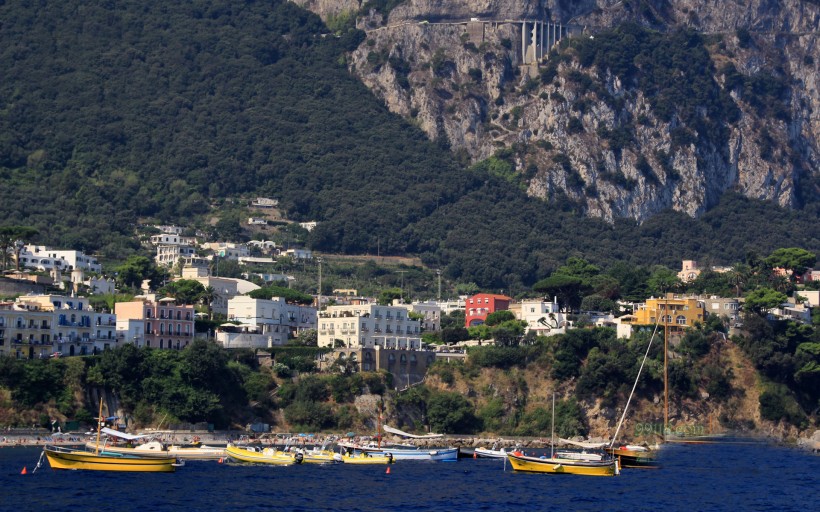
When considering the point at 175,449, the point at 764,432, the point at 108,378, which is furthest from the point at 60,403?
the point at 764,432

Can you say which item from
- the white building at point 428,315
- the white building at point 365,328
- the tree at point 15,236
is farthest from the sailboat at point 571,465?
the tree at point 15,236

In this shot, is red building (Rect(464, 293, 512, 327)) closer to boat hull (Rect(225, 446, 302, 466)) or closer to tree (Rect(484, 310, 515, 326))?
tree (Rect(484, 310, 515, 326))

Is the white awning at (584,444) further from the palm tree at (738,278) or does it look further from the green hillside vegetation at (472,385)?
the palm tree at (738,278)

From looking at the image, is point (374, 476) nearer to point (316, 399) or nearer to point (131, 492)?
point (131, 492)

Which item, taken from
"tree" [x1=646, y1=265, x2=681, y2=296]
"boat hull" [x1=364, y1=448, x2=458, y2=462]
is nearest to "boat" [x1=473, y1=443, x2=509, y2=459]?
"boat hull" [x1=364, y1=448, x2=458, y2=462]

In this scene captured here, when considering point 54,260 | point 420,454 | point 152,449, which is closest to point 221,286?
point 54,260

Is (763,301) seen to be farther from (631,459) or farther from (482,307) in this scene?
(631,459)
